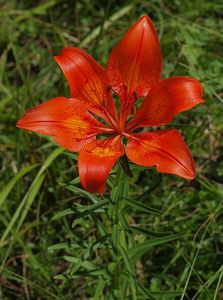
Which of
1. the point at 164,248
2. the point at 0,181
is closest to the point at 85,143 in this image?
the point at 164,248

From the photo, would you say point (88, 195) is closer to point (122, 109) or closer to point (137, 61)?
point (122, 109)

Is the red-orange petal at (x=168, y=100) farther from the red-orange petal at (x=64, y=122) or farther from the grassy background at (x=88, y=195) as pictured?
the grassy background at (x=88, y=195)

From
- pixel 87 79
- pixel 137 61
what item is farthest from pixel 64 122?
pixel 137 61

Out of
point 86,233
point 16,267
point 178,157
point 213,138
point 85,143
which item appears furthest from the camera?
point 213,138

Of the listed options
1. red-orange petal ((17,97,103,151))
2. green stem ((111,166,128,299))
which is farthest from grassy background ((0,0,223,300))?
red-orange petal ((17,97,103,151))

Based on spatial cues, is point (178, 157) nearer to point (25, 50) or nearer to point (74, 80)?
point (74, 80)

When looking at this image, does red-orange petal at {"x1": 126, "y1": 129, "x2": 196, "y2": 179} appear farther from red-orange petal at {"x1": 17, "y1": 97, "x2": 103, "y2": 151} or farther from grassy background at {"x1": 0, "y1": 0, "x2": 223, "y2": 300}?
grassy background at {"x1": 0, "y1": 0, "x2": 223, "y2": 300}
